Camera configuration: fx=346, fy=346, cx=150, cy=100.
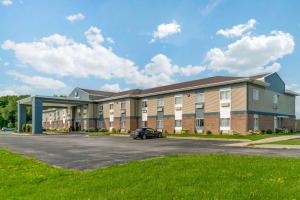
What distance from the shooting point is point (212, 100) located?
44188 mm

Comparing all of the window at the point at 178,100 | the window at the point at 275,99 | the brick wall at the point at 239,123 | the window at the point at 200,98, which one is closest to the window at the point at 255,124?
the brick wall at the point at 239,123

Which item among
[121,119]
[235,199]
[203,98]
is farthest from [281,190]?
[121,119]

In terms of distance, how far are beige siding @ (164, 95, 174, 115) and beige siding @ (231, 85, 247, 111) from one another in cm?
1180

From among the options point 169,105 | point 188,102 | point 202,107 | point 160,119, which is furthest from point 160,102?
point 202,107

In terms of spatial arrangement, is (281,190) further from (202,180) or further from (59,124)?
(59,124)

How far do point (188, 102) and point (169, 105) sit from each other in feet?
13.9

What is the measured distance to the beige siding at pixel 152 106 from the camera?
54.8 metres

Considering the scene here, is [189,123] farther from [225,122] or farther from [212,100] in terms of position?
[225,122]

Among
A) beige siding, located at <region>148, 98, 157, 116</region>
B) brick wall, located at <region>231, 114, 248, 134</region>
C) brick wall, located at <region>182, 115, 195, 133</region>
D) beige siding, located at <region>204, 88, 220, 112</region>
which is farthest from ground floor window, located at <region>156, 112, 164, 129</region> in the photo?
brick wall, located at <region>231, 114, 248, 134</region>

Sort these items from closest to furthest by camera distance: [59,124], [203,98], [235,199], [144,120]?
[235,199] < [203,98] < [144,120] < [59,124]

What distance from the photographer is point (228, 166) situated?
10750mm

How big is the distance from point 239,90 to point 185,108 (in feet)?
33.2

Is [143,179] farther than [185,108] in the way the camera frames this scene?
No

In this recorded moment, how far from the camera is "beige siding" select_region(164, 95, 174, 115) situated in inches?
2014
